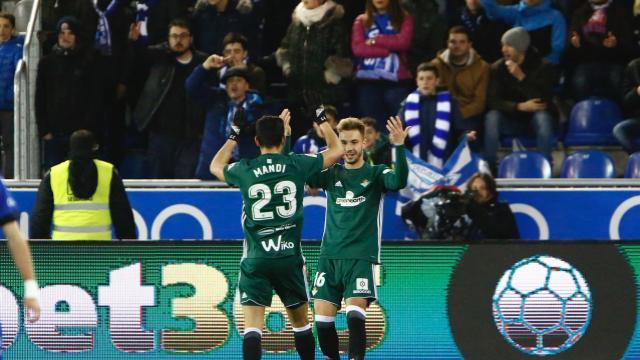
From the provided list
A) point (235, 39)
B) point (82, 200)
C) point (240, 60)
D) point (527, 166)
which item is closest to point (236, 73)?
point (240, 60)

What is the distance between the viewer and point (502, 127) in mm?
13461

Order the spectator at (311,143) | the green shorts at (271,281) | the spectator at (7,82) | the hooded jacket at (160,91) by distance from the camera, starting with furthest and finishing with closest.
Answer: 1. the spectator at (7,82)
2. the hooded jacket at (160,91)
3. the spectator at (311,143)
4. the green shorts at (271,281)

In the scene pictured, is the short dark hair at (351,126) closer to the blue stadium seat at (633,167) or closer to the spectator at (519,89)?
the spectator at (519,89)

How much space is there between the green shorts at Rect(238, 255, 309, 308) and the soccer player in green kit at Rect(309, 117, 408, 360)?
15.7 inches

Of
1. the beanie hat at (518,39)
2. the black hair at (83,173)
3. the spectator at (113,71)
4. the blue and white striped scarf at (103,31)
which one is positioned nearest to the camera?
the black hair at (83,173)

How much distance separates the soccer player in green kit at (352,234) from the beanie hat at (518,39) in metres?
3.97

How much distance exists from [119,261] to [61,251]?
46 centimetres

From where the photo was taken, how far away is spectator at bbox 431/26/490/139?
1327 centimetres

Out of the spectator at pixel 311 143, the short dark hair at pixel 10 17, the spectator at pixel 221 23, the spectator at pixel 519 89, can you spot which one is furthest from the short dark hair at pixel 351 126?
the short dark hair at pixel 10 17

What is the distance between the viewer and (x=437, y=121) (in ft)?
41.8

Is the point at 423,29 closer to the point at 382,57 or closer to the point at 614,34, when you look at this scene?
the point at 382,57

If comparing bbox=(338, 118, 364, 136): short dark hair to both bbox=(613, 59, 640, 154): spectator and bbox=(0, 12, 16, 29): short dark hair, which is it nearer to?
bbox=(613, 59, 640, 154): spectator

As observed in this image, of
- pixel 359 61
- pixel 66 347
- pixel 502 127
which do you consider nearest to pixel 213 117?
pixel 359 61

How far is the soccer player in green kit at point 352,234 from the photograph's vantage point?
9383 millimetres
